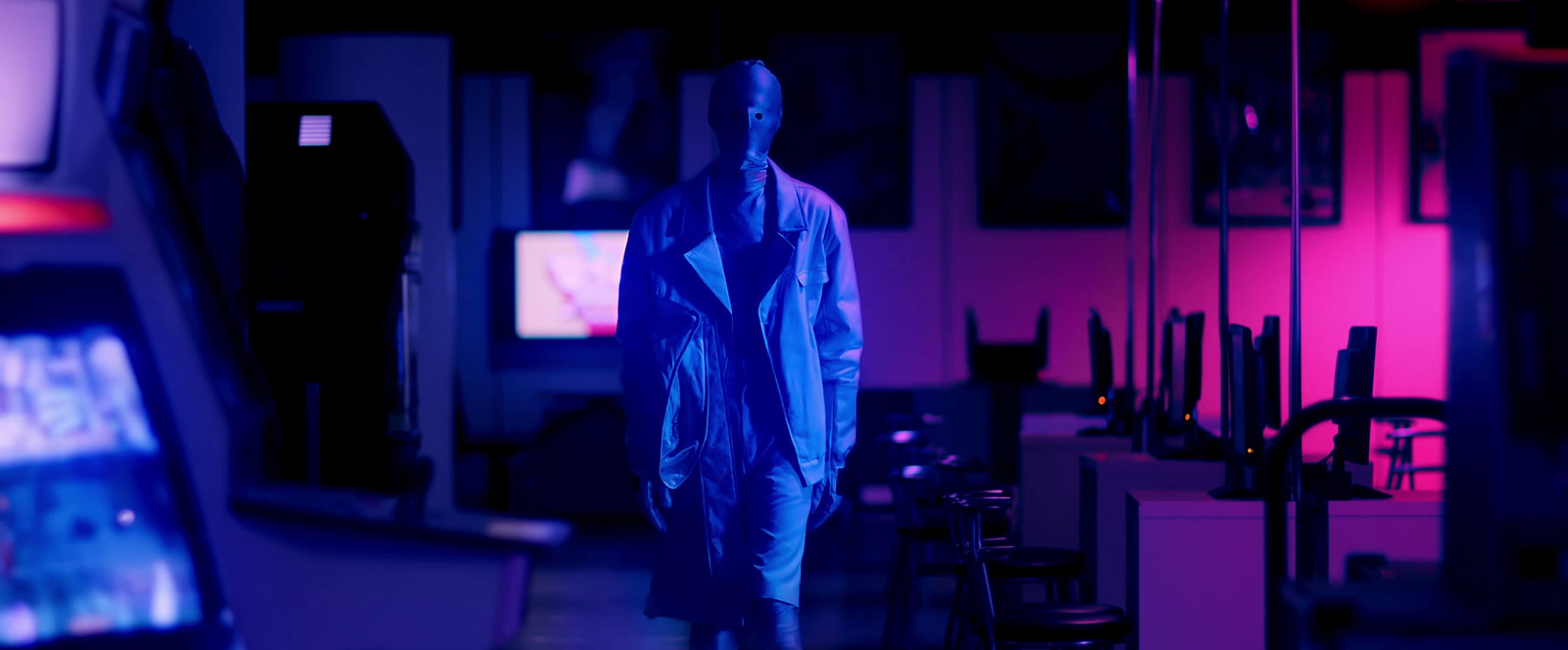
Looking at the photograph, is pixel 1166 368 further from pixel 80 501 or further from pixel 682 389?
pixel 80 501

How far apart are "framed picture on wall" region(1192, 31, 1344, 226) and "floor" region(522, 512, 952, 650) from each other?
328cm

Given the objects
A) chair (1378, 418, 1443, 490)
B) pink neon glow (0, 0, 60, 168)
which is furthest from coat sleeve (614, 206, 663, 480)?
chair (1378, 418, 1443, 490)

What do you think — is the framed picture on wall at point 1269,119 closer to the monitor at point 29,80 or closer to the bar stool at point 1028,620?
the bar stool at point 1028,620

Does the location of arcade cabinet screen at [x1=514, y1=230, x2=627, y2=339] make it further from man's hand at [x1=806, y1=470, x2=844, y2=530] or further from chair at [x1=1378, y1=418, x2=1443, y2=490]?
man's hand at [x1=806, y1=470, x2=844, y2=530]

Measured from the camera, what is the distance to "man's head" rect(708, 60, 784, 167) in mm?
3070

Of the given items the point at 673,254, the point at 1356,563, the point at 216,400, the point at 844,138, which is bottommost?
the point at 1356,563

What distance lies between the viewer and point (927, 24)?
8.24 metres

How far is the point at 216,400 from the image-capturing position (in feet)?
5.35

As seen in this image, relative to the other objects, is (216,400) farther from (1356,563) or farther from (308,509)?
(1356,563)

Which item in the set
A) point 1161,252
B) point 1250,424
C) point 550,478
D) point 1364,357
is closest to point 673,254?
point 1250,424

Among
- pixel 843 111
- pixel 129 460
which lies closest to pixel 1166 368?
pixel 129 460

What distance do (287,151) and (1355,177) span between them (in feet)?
21.7

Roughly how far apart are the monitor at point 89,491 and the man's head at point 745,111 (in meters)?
1.71

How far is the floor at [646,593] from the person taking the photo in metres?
4.58
